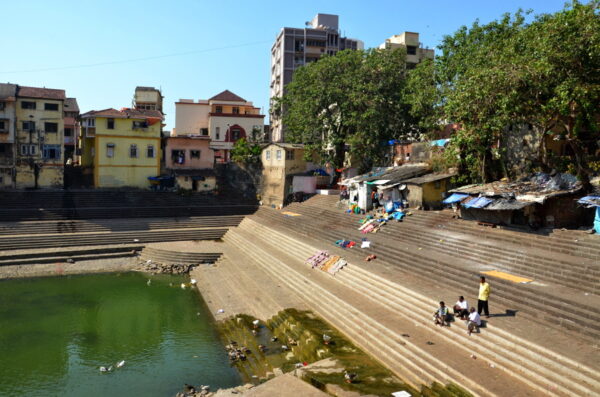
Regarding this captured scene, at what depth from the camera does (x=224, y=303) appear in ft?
64.3

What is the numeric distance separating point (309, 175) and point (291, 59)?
30.4 metres

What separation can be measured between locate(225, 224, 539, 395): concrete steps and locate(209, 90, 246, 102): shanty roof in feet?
104

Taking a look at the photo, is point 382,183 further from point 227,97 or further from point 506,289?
point 227,97

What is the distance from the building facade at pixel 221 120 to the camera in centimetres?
4953

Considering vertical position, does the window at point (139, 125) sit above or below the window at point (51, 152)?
above

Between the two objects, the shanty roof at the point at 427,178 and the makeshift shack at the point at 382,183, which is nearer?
the shanty roof at the point at 427,178

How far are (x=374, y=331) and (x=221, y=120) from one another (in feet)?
129

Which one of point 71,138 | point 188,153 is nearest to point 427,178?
point 188,153

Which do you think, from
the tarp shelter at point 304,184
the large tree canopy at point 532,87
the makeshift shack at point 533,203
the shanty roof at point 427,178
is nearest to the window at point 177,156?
the tarp shelter at point 304,184

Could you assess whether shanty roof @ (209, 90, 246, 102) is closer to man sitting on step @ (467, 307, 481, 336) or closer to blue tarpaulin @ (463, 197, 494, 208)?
A: blue tarpaulin @ (463, 197, 494, 208)

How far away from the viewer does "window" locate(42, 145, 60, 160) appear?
115ft

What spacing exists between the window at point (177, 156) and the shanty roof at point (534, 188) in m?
24.8

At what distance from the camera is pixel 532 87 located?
18891 millimetres

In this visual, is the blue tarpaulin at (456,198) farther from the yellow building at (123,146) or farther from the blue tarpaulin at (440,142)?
the yellow building at (123,146)
